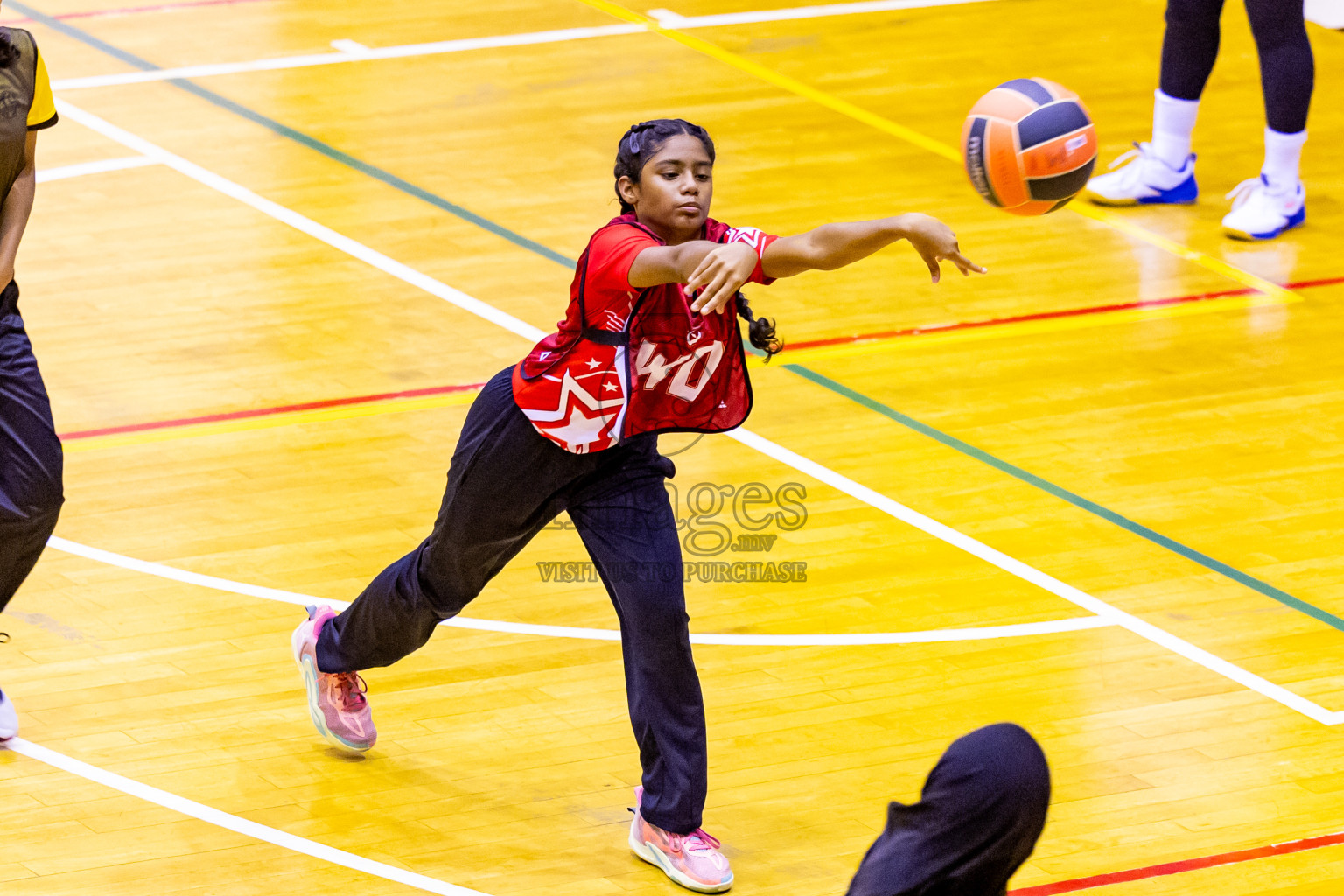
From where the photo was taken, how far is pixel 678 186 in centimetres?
431

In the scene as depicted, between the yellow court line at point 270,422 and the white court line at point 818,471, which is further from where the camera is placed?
the yellow court line at point 270,422

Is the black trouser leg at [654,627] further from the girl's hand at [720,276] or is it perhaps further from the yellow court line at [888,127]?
the yellow court line at [888,127]

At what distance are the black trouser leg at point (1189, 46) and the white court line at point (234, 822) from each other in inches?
226

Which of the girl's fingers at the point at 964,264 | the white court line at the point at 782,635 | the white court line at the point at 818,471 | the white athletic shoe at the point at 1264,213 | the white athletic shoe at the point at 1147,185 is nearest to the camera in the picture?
the girl's fingers at the point at 964,264

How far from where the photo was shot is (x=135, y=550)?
19.8ft

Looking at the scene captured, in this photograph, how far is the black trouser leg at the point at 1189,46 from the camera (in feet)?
29.1

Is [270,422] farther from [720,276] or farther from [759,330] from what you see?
[720,276]

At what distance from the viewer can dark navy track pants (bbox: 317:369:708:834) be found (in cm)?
444

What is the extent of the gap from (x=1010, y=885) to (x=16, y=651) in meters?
2.67

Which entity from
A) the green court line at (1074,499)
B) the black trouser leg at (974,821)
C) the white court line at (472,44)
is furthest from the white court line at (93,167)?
the black trouser leg at (974,821)

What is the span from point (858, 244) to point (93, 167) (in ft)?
19.7

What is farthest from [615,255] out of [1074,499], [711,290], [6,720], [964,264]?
[1074,499]

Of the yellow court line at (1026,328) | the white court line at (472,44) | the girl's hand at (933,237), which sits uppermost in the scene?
the girl's hand at (933,237)

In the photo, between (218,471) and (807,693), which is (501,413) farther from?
(218,471)
